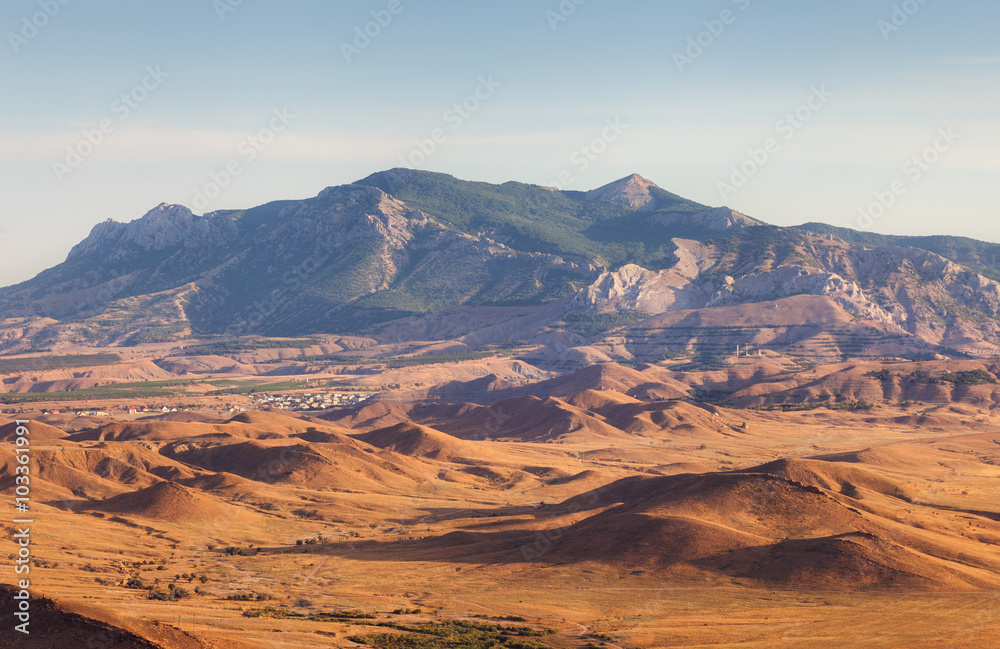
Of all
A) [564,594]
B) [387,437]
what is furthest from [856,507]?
[387,437]

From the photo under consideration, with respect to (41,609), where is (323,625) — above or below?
below

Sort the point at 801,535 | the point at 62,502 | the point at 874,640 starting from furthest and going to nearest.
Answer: the point at 62,502 < the point at 801,535 < the point at 874,640

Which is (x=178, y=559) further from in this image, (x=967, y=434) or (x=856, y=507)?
(x=967, y=434)

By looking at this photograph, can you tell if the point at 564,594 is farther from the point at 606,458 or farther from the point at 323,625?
the point at 606,458

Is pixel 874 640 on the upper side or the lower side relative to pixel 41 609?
lower

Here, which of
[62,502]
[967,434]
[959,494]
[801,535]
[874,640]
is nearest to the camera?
[874,640]

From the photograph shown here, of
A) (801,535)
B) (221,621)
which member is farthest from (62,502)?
(801,535)

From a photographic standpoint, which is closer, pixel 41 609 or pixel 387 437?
pixel 41 609

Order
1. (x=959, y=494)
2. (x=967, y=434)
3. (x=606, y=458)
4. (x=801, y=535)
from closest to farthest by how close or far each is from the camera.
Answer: (x=801, y=535)
(x=959, y=494)
(x=606, y=458)
(x=967, y=434)

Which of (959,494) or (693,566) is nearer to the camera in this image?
(693,566)
